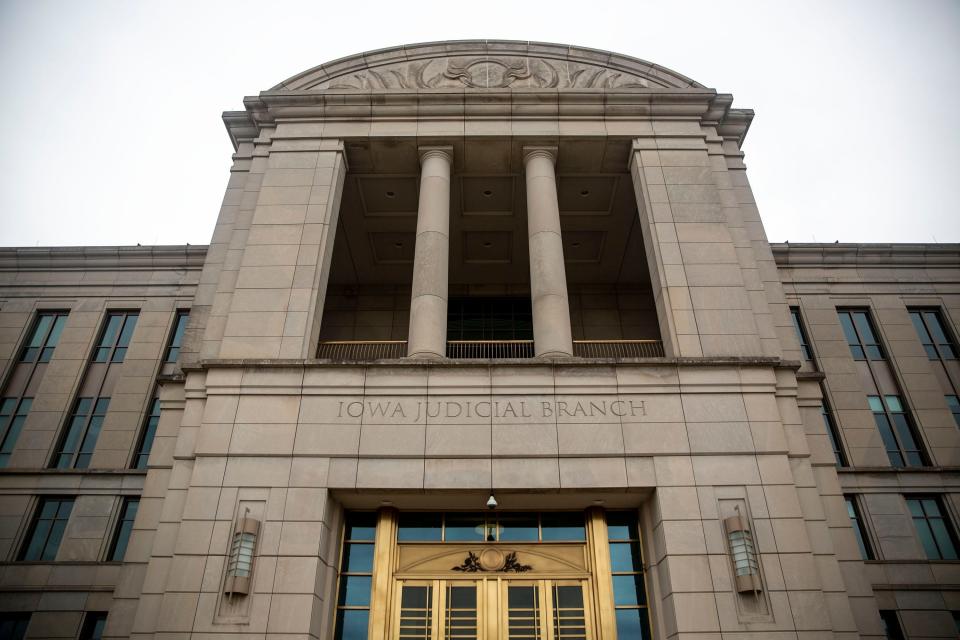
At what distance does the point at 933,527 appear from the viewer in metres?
18.9

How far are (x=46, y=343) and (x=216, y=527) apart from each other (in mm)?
15206

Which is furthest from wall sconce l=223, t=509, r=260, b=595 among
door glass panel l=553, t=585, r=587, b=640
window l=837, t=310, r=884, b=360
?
window l=837, t=310, r=884, b=360

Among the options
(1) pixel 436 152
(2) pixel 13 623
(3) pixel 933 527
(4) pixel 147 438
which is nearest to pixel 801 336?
(3) pixel 933 527

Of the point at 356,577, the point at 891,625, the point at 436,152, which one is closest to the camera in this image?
the point at 356,577

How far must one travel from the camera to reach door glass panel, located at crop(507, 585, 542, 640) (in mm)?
13602

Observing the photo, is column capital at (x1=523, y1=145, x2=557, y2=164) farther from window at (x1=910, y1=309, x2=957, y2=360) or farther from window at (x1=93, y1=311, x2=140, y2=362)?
window at (x1=93, y1=311, x2=140, y2=362)

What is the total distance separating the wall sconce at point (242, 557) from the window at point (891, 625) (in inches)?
629

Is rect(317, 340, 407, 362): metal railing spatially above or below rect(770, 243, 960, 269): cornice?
below

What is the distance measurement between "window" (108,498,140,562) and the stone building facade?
9 centimetres

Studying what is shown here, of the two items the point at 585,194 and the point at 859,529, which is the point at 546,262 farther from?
the point at 859,529

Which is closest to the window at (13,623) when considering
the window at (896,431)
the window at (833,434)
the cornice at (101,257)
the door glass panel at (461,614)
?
the cornice at (101,257)

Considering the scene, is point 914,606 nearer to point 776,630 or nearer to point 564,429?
point 776,630

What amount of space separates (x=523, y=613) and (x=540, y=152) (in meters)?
12.6

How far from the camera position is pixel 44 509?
2020 cm
